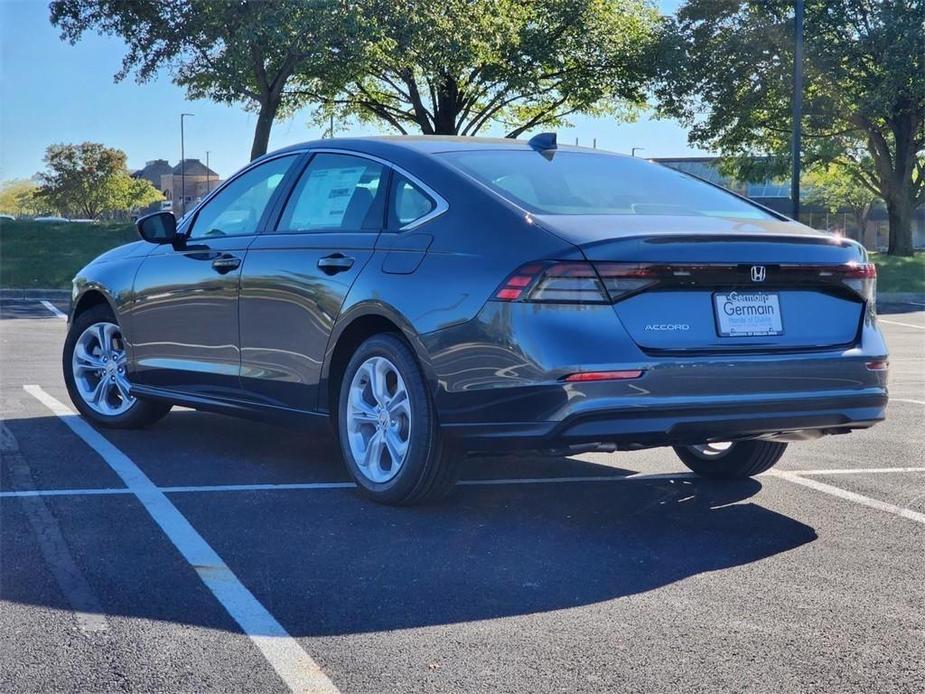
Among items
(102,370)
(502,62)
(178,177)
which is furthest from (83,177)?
(102,370)

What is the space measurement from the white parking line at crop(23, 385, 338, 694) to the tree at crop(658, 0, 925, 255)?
32002 mm

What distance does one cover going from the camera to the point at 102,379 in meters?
7.80

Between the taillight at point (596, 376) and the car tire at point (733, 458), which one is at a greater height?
the taillight at point (596, 376)

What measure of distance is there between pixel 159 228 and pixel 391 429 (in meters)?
2.38

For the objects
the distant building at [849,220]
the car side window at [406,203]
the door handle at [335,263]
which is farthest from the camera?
the distant building at [849,220]

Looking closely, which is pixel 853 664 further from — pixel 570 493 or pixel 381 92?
pixel 381 92

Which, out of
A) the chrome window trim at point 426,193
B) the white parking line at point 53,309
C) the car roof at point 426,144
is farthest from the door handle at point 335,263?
the white parking line at point 53,309

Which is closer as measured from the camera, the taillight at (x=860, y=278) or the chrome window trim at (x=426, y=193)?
the taillight at (x=860, y=278)

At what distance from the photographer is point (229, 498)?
18.6 ft

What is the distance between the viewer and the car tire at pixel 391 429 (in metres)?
5.24

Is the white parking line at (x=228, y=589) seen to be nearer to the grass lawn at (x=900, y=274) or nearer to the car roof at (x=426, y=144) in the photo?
the car roof at (x=426, y=144)

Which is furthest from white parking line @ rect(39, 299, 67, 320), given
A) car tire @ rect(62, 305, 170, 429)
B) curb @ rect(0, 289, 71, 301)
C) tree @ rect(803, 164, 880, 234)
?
tree @ rect(803, 164, 880, 234)

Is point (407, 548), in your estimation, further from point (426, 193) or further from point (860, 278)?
point (860, 278)

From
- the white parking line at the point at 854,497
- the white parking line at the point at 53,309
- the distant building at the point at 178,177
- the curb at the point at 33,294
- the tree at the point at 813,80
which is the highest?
the distant building at the point at 178,177
